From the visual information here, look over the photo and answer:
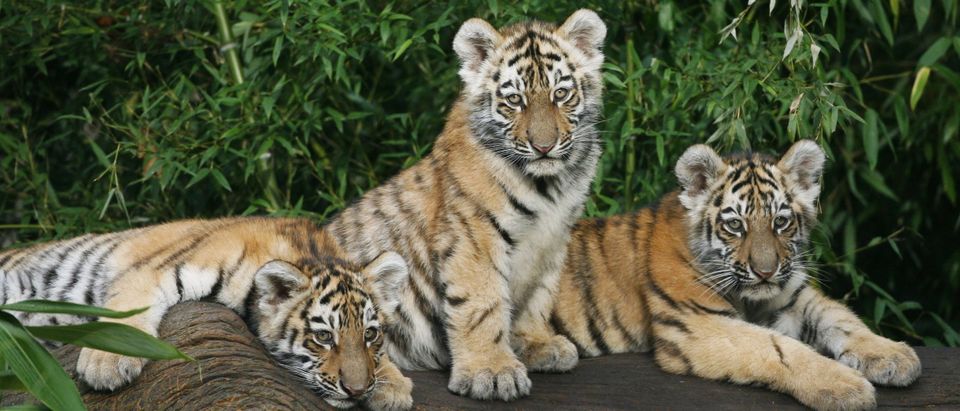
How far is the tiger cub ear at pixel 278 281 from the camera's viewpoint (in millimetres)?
3420

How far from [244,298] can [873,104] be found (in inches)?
133

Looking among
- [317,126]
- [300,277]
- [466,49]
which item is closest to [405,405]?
[300,277]

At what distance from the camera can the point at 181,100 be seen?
511 cm

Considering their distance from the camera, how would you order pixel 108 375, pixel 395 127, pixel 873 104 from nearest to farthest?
pixel 108 375, pixel 395 127, pixel 873 104

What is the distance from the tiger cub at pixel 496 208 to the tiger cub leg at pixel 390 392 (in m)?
0.27

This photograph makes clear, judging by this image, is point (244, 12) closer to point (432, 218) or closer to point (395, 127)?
point (395, 127)

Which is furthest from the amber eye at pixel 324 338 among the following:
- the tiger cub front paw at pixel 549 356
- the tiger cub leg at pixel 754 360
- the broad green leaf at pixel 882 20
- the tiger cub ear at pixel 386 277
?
the broad green leaf at pixel 882 20

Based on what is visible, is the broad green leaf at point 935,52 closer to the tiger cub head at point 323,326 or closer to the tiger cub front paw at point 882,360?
the tiger cub front paw at point 882,360

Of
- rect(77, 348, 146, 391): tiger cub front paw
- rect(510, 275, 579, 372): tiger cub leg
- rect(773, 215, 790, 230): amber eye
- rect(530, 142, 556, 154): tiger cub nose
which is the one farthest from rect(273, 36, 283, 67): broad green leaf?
rect(773, 215, 790, 230): amber eye

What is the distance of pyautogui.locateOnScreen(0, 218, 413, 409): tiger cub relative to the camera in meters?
3.30

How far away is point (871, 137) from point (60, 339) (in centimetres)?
322

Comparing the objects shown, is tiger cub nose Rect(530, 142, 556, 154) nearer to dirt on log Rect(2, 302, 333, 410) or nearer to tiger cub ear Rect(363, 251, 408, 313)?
tiger cub ear Rect(363, 251, 408, 313)

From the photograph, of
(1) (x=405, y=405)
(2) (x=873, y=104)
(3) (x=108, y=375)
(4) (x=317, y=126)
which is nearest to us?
(3) (x=108, y=375)

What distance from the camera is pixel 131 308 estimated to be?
134 inches
